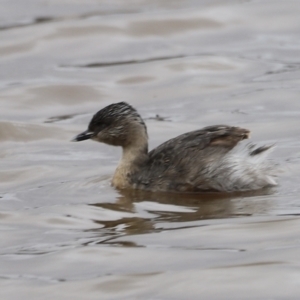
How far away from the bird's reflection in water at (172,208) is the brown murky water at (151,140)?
0.05 ft

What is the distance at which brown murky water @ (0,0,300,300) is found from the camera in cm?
638

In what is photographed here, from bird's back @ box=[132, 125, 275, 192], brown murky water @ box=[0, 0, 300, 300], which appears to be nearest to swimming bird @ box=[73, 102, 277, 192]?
bird's back @ box=[132, 125, 275, 192]

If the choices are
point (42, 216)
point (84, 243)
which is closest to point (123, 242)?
point (84, 243)

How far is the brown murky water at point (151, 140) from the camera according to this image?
20.9ft

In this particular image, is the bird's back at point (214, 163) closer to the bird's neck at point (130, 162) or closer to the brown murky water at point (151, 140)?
the brown murky water at point (151, 140)

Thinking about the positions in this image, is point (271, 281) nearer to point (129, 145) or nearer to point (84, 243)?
point (84, 243)

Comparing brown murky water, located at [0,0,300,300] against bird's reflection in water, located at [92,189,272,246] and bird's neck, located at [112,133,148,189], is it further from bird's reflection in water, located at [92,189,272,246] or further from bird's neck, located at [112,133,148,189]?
bird's neck, located at [112,133,148,189]

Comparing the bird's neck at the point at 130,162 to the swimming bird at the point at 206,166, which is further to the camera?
the bird's neck at the point at 130,162

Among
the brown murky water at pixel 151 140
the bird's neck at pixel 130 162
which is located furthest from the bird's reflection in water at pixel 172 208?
the bird's neck at pixel 130 162

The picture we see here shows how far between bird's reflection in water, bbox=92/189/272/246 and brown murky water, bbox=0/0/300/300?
16mm

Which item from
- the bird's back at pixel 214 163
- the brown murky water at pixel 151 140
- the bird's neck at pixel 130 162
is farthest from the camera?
the bird's neck at pixel 130 162

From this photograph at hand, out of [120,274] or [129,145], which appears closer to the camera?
[120,274]

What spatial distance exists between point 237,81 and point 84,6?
195 inches

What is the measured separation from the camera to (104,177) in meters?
9.13
